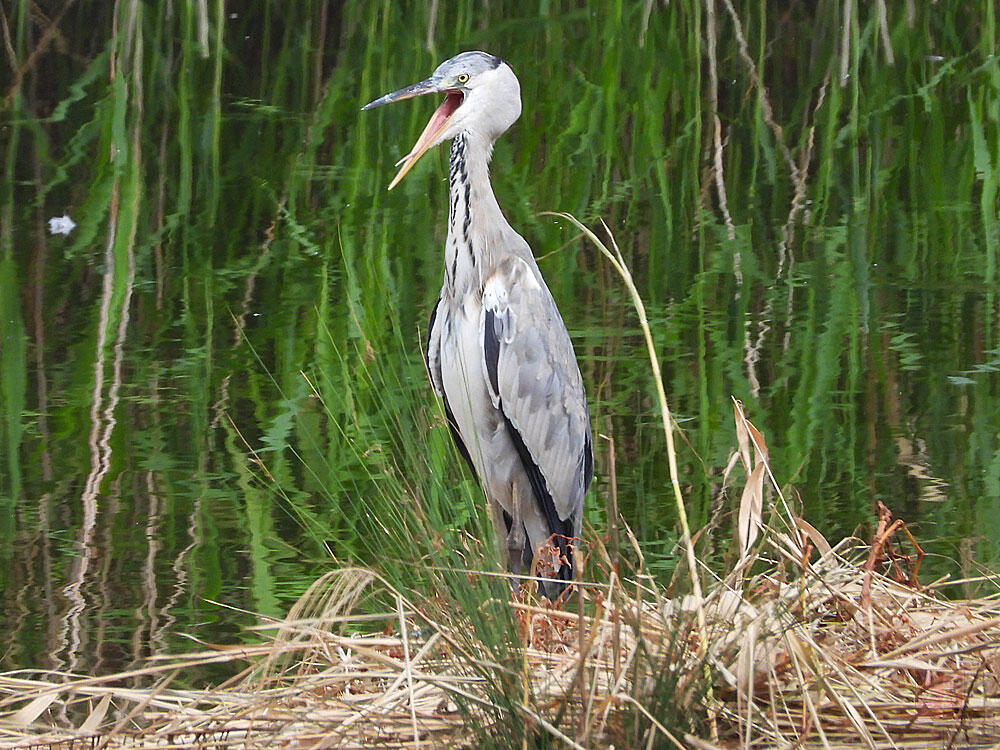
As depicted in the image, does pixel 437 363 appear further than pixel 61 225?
No

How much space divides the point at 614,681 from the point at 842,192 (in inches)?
257

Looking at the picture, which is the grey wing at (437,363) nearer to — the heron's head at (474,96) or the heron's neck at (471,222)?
the heron's neck at (471,222)

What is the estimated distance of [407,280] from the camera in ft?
24.0

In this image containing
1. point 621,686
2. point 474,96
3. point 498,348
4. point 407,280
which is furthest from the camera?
point 407,280

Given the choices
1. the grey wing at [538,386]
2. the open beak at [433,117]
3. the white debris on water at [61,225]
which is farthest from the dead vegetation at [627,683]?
the white debris on water at [61,225]

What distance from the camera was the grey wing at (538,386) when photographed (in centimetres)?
447

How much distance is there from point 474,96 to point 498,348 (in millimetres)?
703

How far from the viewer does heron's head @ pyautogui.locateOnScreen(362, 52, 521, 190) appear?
4.60 m

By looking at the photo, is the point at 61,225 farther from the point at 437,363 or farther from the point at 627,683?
the point at 627,683

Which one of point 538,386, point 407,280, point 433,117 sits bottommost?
point 538,386

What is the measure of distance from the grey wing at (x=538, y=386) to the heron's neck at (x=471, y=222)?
0.19ft

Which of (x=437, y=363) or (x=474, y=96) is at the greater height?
(x=474, y=96)

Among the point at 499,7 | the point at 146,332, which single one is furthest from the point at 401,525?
the point at 499,7

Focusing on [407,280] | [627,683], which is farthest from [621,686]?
[407,280]
